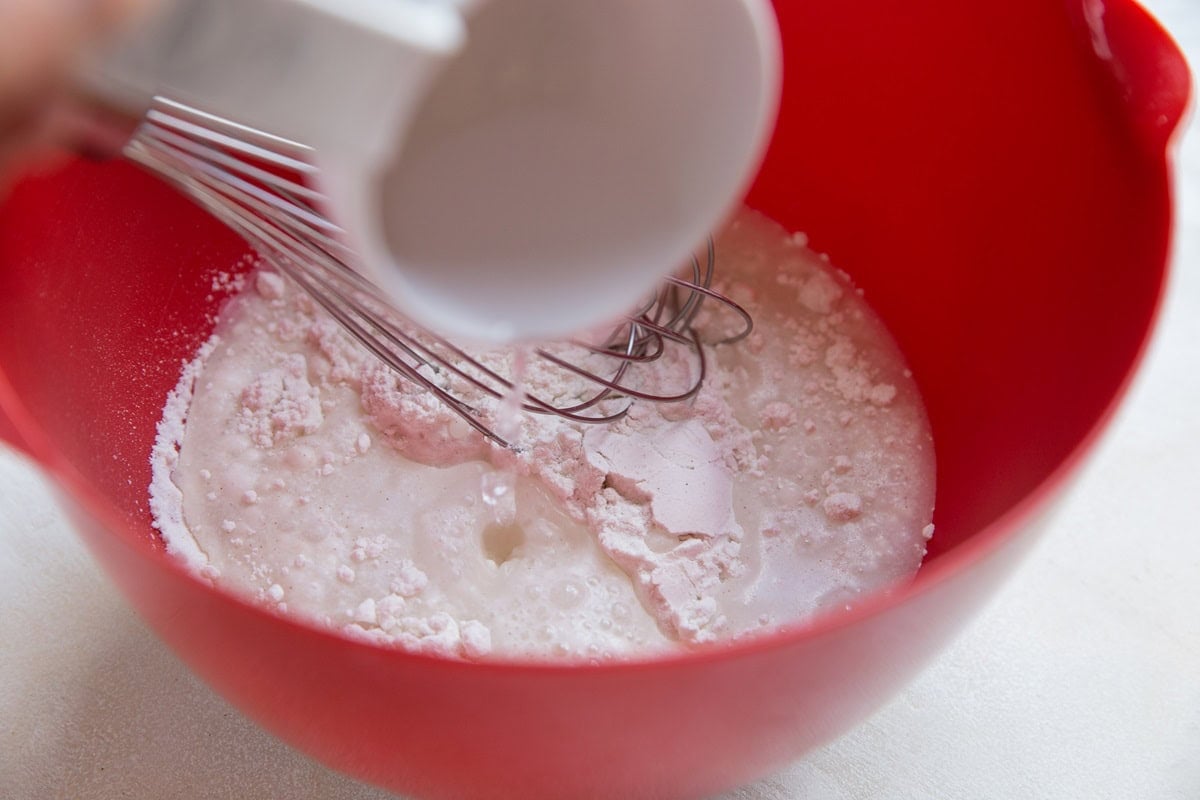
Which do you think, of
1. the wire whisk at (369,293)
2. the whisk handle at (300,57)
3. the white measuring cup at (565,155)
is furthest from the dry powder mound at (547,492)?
the whisk handle at (300,57)

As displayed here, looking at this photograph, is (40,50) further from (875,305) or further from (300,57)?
(875,305)

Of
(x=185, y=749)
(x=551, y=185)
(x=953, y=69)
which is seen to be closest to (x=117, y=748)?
(x=185, y=749)

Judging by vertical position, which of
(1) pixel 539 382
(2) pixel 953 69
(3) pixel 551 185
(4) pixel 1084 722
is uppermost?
(2) pixel 953 69

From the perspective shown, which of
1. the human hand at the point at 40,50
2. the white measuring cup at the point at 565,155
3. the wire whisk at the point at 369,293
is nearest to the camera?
the human hand at the point at 40,50

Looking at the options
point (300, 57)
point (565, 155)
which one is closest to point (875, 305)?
point (565, 155)

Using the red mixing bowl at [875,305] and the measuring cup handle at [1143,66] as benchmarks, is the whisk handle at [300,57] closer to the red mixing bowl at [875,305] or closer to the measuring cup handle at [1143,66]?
the red mixing bowl at [875,305]

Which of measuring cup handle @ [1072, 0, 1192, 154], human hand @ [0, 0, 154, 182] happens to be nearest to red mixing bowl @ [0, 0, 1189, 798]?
measuring cup handle @ [1072, 0, 1192, 154]

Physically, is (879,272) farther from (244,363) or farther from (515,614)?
(244,363)
